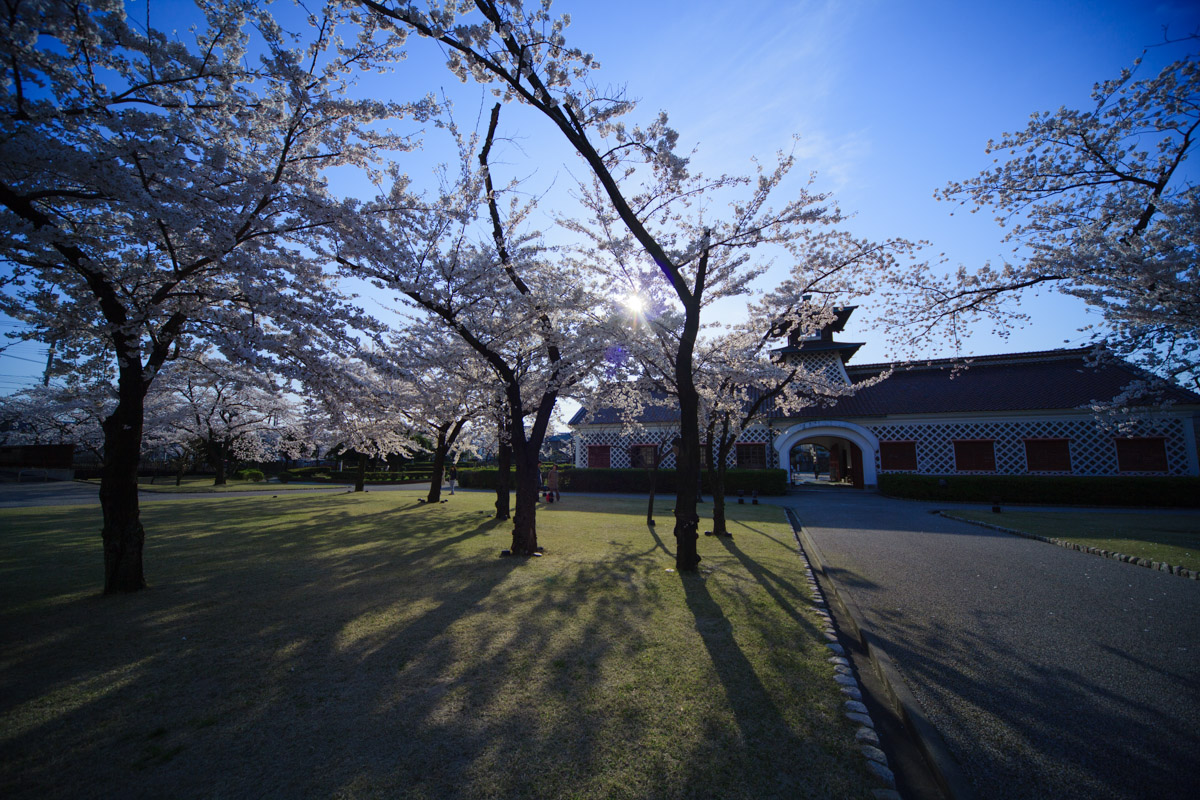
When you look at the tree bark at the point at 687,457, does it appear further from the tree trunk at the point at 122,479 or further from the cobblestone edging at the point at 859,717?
the tree trunk at the point at 122,479

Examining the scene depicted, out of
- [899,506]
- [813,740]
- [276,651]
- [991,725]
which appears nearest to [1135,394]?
[899,506]

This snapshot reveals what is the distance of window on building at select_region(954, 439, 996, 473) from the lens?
2064cm

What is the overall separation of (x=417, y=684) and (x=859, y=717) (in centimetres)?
300

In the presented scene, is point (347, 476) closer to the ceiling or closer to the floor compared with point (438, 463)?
closer to the floor

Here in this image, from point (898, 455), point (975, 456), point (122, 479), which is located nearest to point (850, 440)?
point (898, 455)

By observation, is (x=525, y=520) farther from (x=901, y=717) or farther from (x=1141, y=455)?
(x=1141, y=455)

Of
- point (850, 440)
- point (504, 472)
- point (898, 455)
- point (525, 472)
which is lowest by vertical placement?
point (504, 472)

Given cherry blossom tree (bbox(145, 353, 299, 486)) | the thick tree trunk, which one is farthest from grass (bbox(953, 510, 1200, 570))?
cherry blossom tree (bbox(145, 353, 299, 486))

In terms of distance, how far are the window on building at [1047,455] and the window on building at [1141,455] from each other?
62.4 inches

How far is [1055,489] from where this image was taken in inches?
667

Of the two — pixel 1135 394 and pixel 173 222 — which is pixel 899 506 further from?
pixel 173 222

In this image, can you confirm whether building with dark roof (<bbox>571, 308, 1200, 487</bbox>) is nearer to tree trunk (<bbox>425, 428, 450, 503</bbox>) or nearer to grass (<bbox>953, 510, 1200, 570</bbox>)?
grass (<bbox>953, 510, 1200, 570</bbox>)

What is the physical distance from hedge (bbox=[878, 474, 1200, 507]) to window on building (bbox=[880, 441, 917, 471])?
284 centimetres

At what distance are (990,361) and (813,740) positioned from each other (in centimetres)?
2772
